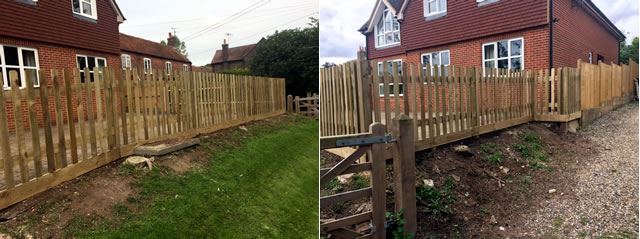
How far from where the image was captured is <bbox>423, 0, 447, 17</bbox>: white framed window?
249 centimetres

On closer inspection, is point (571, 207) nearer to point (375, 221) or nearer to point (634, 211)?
point (634, 211)

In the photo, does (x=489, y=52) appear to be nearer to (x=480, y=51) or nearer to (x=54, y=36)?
(x=480, y=51)

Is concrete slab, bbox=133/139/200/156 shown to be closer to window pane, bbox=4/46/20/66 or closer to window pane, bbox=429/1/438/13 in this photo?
window pane, bbox=4/46/20/66

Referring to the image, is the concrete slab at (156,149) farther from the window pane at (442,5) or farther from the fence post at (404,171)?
the window pane at (442,5)

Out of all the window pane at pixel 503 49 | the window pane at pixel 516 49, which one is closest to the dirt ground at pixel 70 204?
the window pane at pixel 503 49

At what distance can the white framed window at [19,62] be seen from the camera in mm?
1911

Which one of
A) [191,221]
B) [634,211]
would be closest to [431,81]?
[634,211]

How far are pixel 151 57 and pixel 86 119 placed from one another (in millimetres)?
2042

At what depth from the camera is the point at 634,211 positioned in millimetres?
1790

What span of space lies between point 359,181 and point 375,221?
1.33 feet

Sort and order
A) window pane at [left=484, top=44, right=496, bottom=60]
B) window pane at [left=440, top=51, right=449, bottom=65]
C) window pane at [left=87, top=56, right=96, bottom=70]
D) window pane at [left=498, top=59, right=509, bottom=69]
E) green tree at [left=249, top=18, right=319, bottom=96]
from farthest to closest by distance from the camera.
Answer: window pane at [left=498, top=59, right=509, bottom=69] < window pane at [left=484, top=44, right=496, bottom=60] < window pane at [left=440, top=51, right=449, bottom=65] < window pane at [left=87, top=56, right=96, bottom=70] < green tree at [left=249, top=18, right=319, bottom=96]

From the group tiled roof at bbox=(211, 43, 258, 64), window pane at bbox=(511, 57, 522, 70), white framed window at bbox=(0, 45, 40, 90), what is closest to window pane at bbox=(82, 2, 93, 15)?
white framed window at bbox=(0, 45, 40, 90)

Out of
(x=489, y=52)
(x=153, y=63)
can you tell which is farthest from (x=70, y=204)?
(x=489, y=52)

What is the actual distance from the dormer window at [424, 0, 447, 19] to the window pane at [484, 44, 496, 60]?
3.67 ft
